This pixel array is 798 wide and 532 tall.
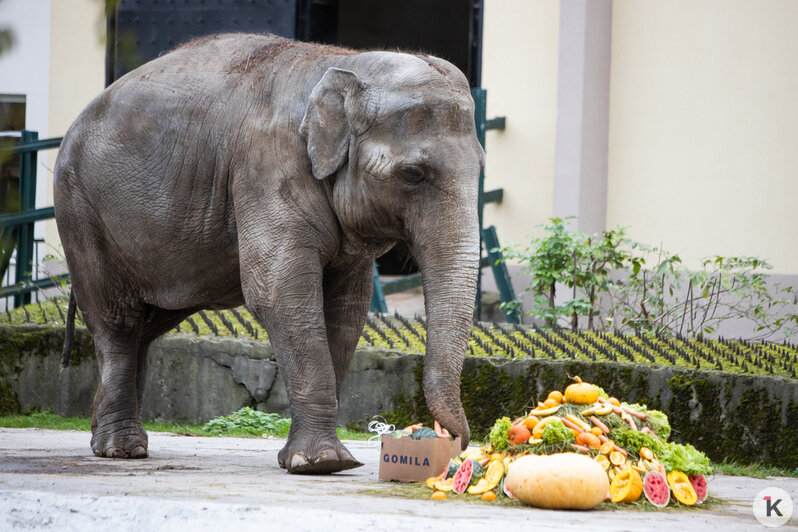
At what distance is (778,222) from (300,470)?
7.53m

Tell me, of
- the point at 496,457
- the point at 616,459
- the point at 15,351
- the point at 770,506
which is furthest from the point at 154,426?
the point at 770,506

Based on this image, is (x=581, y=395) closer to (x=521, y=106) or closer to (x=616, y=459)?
(x=616, y=459)

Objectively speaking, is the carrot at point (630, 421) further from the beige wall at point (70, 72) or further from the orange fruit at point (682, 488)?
the beige wall at point (70, 72)

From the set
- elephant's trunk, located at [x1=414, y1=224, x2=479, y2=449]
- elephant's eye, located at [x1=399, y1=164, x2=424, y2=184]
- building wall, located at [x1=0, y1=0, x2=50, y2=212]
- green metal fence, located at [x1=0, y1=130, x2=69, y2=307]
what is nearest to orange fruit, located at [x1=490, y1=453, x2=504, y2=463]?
elephant's trunk, located at [x1=414, y1=224, x2=479, y2=449]

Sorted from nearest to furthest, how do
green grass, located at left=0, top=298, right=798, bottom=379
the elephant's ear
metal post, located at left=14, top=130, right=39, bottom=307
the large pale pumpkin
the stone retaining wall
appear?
the large pale pumpkin < the elephant's ear < the stone retaining wall < green grass, located at left=0, top=298, right=798, bottom=379 < metal post, located at left=14, top=130, right=39, bottom=307

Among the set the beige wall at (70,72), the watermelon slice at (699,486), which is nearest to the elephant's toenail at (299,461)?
the watermelon slice at (699,486)

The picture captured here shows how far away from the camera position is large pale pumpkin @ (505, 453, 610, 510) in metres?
4.96

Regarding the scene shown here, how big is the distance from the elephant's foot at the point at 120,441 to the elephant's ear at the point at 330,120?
2002 millimetres

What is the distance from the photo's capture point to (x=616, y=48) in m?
13.2

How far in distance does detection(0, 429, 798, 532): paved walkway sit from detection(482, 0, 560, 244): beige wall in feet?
23.4

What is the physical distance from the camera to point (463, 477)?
5.38 m

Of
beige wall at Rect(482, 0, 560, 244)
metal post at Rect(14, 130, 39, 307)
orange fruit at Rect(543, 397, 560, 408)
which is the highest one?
beige wall at Rect(482, 0, 560, 244)

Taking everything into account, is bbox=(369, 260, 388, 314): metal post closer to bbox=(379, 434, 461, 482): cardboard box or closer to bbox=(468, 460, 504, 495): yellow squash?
bbox=(379, 434, 461, 482): cardboard box

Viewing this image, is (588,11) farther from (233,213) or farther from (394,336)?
(233,213)
